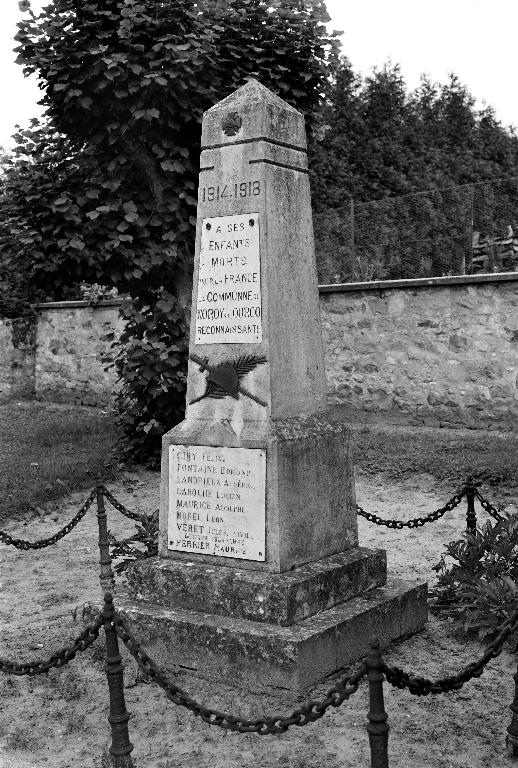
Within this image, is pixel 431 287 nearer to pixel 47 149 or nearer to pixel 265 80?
pixel 265 80

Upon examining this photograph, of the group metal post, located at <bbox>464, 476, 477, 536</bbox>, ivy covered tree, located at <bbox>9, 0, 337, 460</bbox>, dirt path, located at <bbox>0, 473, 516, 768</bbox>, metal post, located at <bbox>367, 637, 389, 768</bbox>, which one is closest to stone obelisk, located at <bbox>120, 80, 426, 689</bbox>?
dirt path, located at <bbox>0, 473, 516, 768</bbox>

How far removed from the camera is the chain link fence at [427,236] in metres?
13.1

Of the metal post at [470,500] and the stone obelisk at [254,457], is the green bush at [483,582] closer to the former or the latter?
the metal post at [470,500]

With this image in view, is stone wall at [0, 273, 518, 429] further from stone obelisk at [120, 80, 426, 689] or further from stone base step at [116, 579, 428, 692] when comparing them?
stone base step at [116, 579, 428, 692]

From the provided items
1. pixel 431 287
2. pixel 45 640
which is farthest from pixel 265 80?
pixel 45 640

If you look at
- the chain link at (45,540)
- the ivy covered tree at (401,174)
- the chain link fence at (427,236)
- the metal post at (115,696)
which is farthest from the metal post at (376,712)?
the chain link fence at (427,236)

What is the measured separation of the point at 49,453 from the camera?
10.7 meters

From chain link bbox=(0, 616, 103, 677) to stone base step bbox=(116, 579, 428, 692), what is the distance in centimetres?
64

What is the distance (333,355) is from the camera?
38.9ft

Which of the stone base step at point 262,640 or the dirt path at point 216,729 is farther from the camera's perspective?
the stone base step at point 262,640

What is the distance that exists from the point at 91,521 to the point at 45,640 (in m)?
3.12

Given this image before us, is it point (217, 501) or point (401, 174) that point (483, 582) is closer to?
point (217, 501)

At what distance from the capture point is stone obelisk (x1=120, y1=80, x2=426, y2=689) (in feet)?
15.3

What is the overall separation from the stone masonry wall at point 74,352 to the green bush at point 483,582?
9517mm
